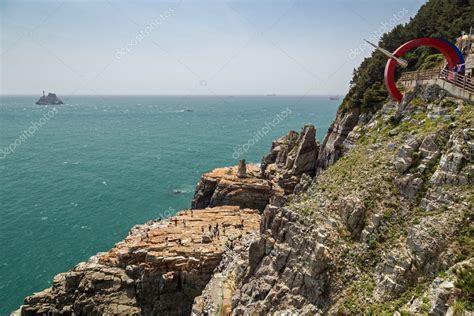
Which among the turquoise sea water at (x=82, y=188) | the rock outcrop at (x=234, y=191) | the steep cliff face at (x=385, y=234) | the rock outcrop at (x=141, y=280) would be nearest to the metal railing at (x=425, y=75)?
the steep cliff face at (x=385, y=234)

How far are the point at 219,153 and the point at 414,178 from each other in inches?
4206

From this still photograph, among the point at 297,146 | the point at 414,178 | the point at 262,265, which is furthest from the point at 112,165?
the point at 414,178

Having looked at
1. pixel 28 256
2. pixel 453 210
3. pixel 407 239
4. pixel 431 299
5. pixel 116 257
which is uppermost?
pixel 453 210

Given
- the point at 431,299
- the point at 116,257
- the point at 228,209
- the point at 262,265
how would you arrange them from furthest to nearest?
the point at 228,209
the point at 116,257
the point at 262,265
the point at 431,299

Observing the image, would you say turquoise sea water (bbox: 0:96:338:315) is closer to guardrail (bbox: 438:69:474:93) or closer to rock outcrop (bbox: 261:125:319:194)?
rock outcrop (bbox: 261:125:319:194)

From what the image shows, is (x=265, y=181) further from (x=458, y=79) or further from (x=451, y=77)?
(x=458, y=79)

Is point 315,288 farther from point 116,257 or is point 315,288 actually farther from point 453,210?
point 116,257

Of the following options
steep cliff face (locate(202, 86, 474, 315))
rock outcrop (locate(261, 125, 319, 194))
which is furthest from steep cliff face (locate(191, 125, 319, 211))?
steep cliff face (locate(202, 86, 474, 315))

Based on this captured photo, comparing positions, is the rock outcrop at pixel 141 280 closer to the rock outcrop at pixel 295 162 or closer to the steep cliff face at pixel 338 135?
the steep cliff face at pixel 338 135

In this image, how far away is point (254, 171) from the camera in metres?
70.0

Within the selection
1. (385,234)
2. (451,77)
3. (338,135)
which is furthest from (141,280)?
(451,77)

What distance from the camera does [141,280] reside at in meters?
40.0

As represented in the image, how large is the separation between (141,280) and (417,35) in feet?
173

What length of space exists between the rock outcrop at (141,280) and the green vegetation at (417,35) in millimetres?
25103
